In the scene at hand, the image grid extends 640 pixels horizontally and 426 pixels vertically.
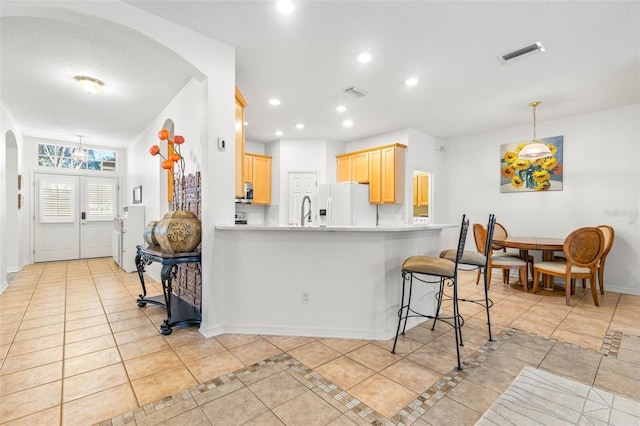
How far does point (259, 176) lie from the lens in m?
6.57

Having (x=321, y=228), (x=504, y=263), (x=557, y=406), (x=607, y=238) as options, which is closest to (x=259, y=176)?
(x=321, y=228)

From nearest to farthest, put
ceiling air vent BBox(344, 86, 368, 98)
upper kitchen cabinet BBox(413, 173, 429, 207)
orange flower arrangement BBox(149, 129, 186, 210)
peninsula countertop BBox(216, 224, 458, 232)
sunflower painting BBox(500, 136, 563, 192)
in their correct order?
1. peninsula countertop BBox(216, 224, 458, 232)
2. orange flower arrangement BBox(149, 129, 186, 210)
3. ceiling air vent BBox(344, 86, 368, 98)
4. sunflower painting BBox(500, 136, 563, 192)
5. upper kitchen cabinet BBox(413, 173, 429, 207)

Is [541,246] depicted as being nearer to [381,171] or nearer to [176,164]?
[381,171]

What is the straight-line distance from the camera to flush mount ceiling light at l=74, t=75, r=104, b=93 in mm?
3590

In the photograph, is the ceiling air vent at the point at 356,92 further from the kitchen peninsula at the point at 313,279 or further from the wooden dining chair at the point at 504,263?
the wooden dining chair at the point at 504,263

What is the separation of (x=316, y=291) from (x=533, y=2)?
290 cm

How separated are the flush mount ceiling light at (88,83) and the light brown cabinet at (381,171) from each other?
4.33 m

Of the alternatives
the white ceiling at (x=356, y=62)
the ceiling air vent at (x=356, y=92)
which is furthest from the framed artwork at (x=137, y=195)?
the ceiling air vent at (x=356, y=92)

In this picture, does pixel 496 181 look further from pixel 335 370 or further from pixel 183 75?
pixel 183 75

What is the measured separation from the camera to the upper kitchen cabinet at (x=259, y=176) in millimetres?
6422

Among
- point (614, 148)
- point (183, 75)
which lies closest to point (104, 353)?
point (183, 75)

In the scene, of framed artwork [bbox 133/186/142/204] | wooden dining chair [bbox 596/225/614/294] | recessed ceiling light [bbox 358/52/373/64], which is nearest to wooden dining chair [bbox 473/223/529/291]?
wooden dining chair [bbox 596/225/614/294]

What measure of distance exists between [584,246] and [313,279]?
3569 millimetres

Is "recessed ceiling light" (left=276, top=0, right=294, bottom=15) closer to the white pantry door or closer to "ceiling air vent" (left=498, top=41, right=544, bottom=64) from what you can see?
Answer: "ceiling air vent" (left=498, top=41, right=544, bottom=64)
